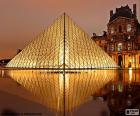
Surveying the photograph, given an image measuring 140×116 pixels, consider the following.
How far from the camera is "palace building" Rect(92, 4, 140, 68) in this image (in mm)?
75438

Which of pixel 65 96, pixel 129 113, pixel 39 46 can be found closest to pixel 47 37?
pixel 39 46

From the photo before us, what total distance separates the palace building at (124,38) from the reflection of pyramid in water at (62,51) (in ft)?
99.3

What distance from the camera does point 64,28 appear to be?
146ft

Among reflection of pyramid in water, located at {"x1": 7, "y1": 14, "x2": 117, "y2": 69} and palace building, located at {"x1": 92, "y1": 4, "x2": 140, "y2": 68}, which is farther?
palace building, located at {"x1": 92, "y1": 4, "x2": 140, "y2": 68}

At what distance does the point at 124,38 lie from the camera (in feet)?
253

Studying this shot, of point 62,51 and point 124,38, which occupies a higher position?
point 124,38

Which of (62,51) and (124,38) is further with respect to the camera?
(124,38)

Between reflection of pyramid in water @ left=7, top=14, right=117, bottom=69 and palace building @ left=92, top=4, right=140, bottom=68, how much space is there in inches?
1192

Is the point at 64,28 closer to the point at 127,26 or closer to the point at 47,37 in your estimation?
the point at 47,37

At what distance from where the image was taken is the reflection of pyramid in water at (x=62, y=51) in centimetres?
4128

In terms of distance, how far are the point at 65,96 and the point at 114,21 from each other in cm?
6907

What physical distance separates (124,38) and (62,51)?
38396mm

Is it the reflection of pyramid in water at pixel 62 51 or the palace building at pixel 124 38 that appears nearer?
the reflection of pyramid in water at pixel 62 51

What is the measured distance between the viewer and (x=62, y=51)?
135ft
